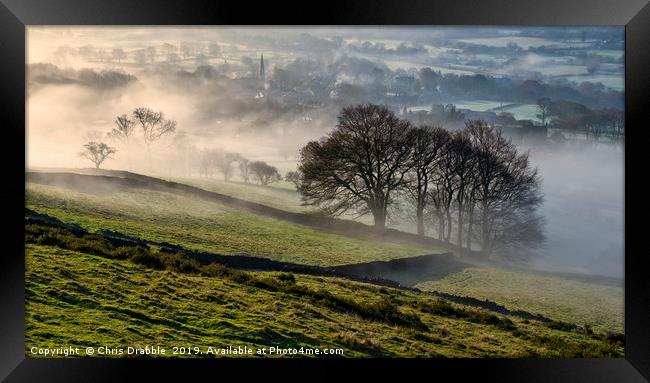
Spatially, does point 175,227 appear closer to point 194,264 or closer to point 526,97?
point 194,264

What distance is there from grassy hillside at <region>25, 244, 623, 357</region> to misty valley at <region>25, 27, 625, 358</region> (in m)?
0.03

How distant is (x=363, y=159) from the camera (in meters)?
8.84

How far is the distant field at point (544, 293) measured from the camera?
860cm

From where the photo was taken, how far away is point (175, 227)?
8.90 meters

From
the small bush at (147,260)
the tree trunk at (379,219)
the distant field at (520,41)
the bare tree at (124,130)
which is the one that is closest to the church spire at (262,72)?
the bare tree at (124,130)

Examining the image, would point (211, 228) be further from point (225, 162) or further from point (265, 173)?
point (265, 173)

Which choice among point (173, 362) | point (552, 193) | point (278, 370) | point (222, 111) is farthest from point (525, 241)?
point (173, 362)

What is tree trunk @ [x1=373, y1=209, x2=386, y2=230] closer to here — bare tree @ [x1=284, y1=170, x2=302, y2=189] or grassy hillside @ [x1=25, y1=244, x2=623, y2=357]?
grassy hillside @ [x1=25, y1=244, x2=623, y2=357]

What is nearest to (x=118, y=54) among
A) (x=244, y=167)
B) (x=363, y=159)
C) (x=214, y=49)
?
(x=214, y=49)

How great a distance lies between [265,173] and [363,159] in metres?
1.59

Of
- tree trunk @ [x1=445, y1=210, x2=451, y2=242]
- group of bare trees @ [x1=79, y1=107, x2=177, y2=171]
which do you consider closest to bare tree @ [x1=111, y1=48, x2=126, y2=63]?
group of bare trees @ [x1=79, y1=107, x2=177, y2=171]

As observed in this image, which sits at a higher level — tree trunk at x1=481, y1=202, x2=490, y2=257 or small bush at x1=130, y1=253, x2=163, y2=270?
tree trunk at x1=481, y1=202, x2=490, y2=257

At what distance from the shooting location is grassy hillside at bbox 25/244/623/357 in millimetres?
8414
